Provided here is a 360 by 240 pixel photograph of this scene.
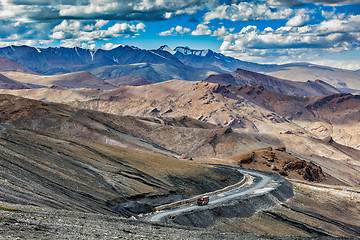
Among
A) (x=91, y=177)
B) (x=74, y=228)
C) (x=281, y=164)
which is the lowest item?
(x=281, y=164)

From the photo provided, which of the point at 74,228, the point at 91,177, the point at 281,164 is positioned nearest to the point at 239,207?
the point at 91,177

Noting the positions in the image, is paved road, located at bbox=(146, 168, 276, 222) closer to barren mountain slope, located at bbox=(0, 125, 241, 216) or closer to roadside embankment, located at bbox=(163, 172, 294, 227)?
roadside embankment, located at bbox=(163, 172, 294, 227)

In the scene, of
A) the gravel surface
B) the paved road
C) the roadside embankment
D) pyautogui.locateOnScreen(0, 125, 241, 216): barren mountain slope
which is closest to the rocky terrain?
the paved road

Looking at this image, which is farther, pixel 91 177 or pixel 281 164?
pixel 281 164

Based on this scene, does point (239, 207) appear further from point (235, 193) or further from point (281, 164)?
point (281, 164)

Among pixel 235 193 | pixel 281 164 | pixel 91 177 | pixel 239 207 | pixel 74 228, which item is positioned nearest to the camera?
pixel 74 228

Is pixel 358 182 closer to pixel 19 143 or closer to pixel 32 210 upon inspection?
pixel 19 143

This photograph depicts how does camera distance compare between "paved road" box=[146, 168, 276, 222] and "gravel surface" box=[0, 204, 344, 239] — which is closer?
"gravel surface" box=[0, 204, 344, 239]

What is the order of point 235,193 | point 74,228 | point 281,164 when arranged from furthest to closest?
point 281,164 → point 235,193 → point 74,228

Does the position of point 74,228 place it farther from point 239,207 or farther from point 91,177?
point 239,207

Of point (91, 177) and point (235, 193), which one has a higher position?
point (91, 177)
